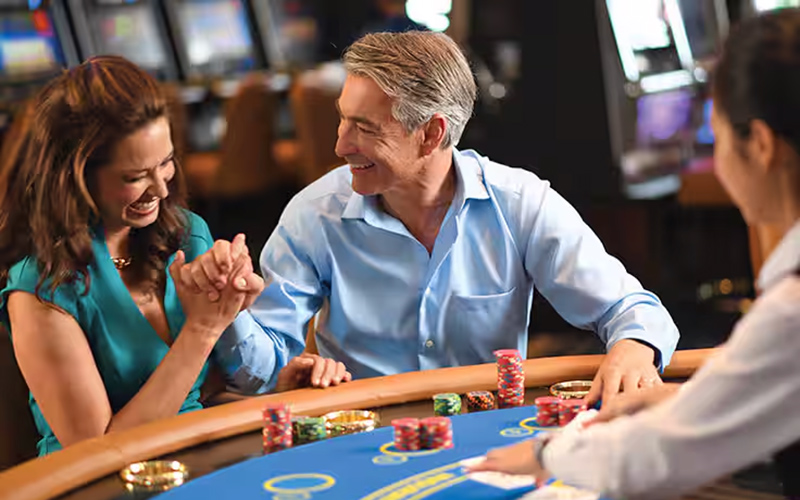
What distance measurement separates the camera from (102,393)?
1.99 metres

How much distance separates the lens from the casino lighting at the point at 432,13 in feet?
22.7

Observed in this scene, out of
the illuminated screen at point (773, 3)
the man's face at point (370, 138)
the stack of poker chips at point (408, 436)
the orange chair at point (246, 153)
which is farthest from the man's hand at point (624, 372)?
the orange chair at point (246, 153)

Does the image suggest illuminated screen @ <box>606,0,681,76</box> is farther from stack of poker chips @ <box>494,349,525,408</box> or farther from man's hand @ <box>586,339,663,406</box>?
stack of poker chips @ <box>494,349,525,408</box>

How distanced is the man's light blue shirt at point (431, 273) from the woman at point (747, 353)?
1156mm

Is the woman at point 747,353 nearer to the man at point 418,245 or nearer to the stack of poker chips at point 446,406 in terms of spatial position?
the stack of poker chips at point 446,406

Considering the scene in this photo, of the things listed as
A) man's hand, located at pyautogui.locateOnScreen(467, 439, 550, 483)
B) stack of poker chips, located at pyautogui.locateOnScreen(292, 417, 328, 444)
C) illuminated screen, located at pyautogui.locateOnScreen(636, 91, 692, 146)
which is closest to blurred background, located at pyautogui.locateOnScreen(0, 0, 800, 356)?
illuminated screen, located at pyautogui.locateOnScreen(636, 91, 692, 146)

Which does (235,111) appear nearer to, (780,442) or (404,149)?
(404,149)

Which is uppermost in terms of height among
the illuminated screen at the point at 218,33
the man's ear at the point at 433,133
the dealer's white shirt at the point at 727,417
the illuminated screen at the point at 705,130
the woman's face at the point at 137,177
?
the illuminated screen at the point at 218,33

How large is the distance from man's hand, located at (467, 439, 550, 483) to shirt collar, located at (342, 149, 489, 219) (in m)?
1.08

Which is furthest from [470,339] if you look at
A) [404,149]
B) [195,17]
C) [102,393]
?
[195,17]

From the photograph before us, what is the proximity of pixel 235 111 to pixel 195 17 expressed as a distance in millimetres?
2290

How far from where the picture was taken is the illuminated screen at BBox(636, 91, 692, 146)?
6.80 m

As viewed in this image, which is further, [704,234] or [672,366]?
[704,234]

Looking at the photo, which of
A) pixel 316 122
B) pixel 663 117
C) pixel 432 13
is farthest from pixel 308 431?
pixel 432 13
